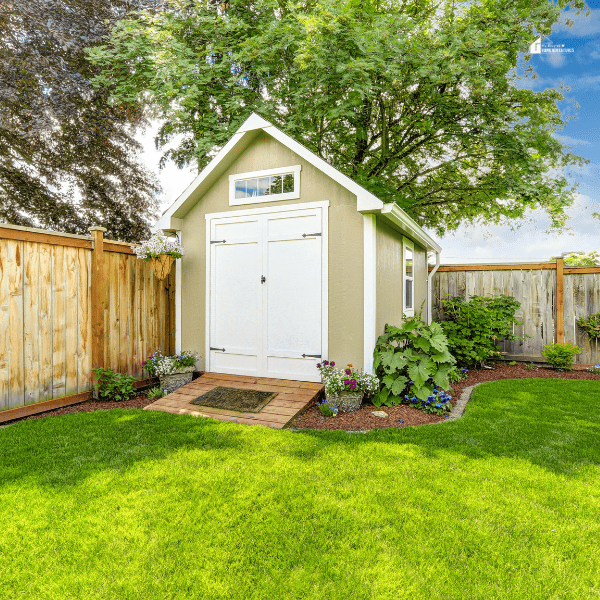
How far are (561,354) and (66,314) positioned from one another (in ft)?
25.7

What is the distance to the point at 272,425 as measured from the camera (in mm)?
3803

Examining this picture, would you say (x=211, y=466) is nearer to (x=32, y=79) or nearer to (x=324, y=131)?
(x=324, y=131)

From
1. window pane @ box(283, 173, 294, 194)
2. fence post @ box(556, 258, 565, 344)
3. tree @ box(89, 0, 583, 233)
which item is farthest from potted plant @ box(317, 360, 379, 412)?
tree @ box(89, 0, 583, 233)

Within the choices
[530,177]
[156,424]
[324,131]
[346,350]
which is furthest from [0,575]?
[530,177]

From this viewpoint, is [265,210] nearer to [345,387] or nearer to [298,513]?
[345,387]

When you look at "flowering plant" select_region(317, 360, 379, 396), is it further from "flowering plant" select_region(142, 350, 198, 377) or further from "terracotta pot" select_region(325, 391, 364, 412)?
"flowering plant" select_region(142, 350, 198, 377)

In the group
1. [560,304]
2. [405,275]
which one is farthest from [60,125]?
[560,304]

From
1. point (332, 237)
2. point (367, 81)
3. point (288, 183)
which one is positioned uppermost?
point (367, 81)

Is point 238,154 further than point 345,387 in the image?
Yes

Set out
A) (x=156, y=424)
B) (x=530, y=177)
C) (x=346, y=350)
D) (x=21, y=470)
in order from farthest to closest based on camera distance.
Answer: (x=530, y=177) → (x=346, y=350) → (x=156, y=424) → (x=21, y=470)

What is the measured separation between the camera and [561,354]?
658cm

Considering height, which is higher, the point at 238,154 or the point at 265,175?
the point at 238,154

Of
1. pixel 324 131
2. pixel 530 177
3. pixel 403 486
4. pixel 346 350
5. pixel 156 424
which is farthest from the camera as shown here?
pixel 324 131

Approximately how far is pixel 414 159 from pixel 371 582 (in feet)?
34.8
